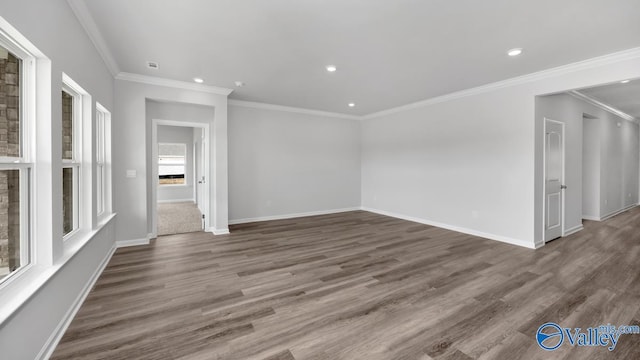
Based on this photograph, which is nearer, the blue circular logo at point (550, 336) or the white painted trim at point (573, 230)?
the blue circular logo at point (550, 336)

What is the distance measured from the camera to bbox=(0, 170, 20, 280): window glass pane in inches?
63.0

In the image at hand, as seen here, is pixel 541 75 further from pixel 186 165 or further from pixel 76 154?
pixel 186 165

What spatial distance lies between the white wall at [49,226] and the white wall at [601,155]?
5819 millimetres

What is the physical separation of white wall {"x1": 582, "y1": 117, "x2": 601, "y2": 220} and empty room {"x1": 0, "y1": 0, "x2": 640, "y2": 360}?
5 centimetres

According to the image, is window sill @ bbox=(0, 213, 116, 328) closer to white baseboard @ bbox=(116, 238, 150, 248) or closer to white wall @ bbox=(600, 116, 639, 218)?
white baseboard @ bbox=(116, 238, 150, 248)

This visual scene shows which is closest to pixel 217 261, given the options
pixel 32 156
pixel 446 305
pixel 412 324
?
pixel 32 156

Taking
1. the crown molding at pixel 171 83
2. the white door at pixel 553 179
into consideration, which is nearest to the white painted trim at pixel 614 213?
the white door at pixel 553 179

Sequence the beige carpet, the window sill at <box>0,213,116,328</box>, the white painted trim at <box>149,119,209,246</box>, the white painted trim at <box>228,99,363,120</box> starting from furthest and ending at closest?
the white painted trim at <box>228,99,363,120</box> < the beige carpet < the white painted trim at <box>149,119,209,246</box> < the window sill at <box>0,213,116,328</box>

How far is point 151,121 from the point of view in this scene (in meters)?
4.56

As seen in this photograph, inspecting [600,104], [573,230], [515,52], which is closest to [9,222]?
[515,52]

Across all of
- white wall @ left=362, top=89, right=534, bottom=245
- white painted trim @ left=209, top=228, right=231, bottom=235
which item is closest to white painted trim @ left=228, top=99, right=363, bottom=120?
white wall @ left=362, top=89, right=534, bottom=245

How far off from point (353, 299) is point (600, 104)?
719 cm

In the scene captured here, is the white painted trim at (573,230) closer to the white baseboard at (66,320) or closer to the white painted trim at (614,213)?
the white painted trim at (614,213)

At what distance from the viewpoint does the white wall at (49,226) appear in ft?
4.85
